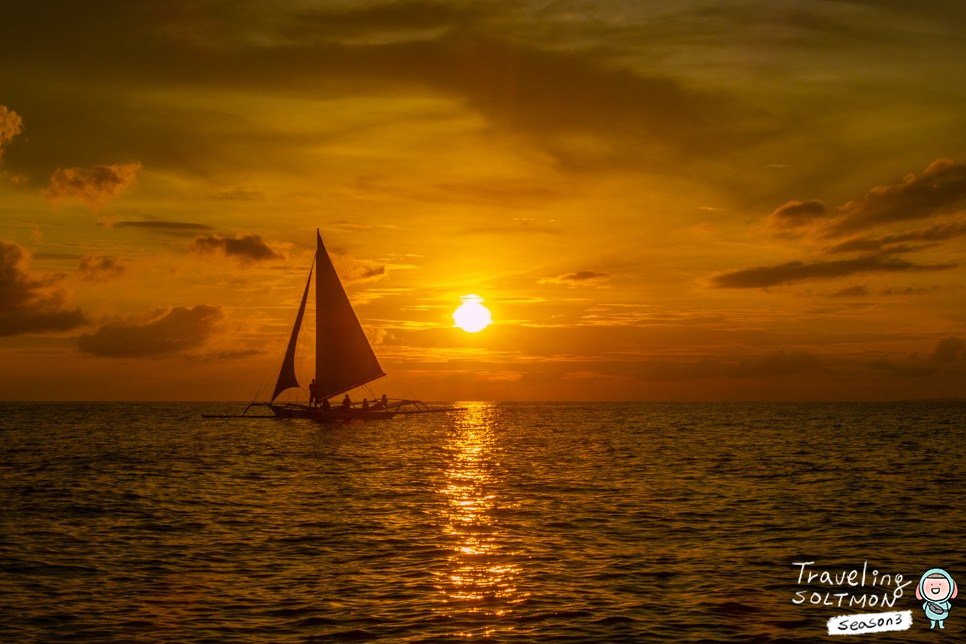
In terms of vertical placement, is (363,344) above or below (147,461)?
above

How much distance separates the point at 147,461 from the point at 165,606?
163 feet

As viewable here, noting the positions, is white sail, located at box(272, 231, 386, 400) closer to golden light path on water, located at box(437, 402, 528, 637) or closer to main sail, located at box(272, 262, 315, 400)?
main sail, located at box(272, 262, 315, 400)

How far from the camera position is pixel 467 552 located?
27.7 metres

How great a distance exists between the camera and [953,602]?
21.7 metres

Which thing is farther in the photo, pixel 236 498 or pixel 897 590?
pixel 236 498

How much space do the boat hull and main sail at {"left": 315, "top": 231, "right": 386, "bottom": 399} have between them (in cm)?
538

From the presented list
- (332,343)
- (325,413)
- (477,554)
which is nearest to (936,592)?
(477,554)

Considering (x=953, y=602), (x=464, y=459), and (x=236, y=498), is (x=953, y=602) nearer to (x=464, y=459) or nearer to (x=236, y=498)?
(x=236, y=498)

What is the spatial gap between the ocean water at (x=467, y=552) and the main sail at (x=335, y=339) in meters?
40.6

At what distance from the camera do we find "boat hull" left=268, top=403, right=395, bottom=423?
106625 mm

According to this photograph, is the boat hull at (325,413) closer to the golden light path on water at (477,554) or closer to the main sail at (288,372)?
the main sail at (288,372)

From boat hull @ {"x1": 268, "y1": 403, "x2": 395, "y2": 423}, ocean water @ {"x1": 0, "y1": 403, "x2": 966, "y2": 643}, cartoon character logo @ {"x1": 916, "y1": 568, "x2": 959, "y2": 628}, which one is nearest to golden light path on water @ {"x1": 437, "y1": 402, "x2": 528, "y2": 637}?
ocean water @ {"x1": 0, "y1": 403, "x2": 966, "y2": 643}

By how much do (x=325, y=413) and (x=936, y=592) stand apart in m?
89.2

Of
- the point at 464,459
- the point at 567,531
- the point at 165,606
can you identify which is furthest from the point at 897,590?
the point at 464,459
